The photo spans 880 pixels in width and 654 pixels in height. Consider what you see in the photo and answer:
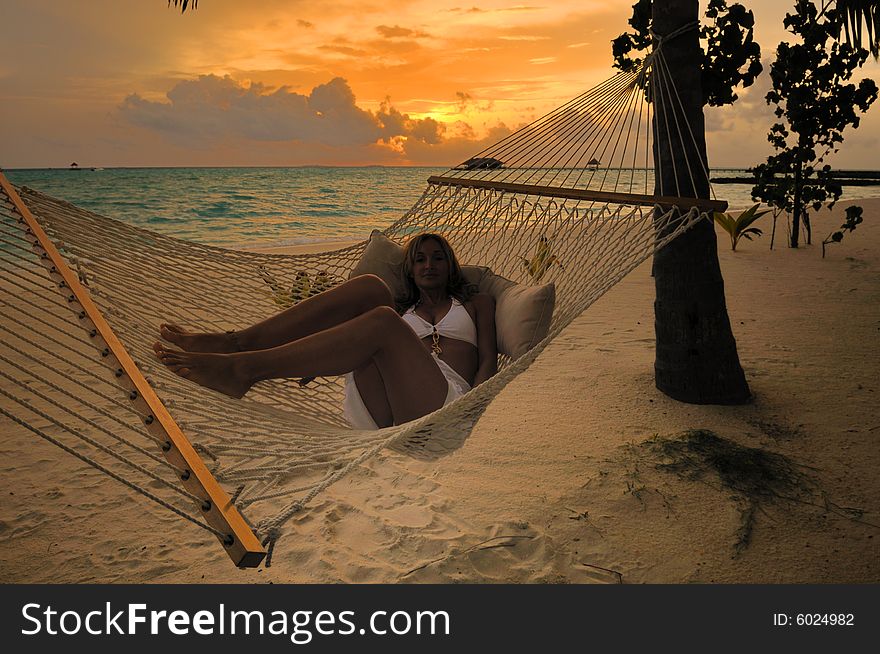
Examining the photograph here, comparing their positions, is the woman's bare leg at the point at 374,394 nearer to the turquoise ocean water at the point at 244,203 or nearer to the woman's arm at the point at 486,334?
the woman's arm at the point at 486,334

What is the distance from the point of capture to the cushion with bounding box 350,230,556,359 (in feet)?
6.71

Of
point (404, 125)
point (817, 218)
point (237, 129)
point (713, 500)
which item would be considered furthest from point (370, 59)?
point (713, 500)

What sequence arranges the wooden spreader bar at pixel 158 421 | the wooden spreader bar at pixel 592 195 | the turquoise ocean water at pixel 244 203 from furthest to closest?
the turquoise ocean water at pixel 244 203 → the wooden spreader bar at pixel 592 195 → the wooden spreader bar at pixel 158 421

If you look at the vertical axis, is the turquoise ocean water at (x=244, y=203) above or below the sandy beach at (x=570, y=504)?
above

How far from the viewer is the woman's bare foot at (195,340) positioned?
1872 mm

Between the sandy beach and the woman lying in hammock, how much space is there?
32cm

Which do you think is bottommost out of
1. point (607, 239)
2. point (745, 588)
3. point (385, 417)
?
point (745, 588)

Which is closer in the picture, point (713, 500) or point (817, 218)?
point (713, 500)

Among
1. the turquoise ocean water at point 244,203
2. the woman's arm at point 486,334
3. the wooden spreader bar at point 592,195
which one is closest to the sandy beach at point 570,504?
the woman's arm at point 486,334

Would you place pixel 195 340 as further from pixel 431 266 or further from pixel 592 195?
pixel 592 195

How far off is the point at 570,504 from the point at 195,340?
42.8 inches

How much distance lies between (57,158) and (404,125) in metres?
7.55

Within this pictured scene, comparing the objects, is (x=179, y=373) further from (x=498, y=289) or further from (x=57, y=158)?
(x=57, y=158)

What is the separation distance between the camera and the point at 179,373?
1736 mm
